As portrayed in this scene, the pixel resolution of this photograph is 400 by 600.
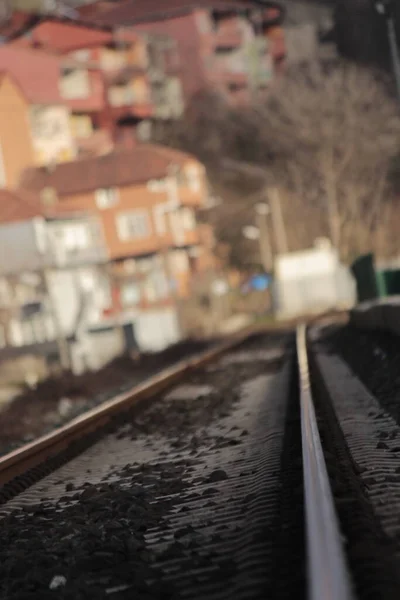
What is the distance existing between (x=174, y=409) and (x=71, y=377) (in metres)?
17.0

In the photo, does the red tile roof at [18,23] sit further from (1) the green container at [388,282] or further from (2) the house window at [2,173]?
(1) the green container at [388,282]

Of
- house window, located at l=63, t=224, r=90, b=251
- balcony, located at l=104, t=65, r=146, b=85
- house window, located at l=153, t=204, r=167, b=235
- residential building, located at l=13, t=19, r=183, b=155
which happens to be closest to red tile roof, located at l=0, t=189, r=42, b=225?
house window, located at l=63, t=224, r=90, b=251

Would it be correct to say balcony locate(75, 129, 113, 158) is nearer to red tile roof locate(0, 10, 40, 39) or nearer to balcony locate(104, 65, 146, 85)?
balcony locate(104, 65, 146, 85)

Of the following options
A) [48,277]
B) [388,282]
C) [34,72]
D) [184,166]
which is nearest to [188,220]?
[184,166]

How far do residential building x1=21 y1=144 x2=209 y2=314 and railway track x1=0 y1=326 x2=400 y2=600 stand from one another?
5493 centimetres

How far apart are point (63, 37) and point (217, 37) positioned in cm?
1392

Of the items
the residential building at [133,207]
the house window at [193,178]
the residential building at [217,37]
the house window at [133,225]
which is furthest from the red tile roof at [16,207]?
the residential building at [217,37]

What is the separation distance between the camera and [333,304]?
57688 millimetres

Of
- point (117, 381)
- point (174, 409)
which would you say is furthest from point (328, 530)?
point (117, 381)

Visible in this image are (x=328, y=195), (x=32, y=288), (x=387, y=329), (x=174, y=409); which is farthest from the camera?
(x=328, y=195)

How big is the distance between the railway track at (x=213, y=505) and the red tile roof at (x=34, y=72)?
61.6 meters

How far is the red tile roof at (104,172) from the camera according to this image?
68312 millimetres

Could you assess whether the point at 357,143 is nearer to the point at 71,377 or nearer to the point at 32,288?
the point at 32,288

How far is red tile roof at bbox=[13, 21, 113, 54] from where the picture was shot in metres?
78.9
